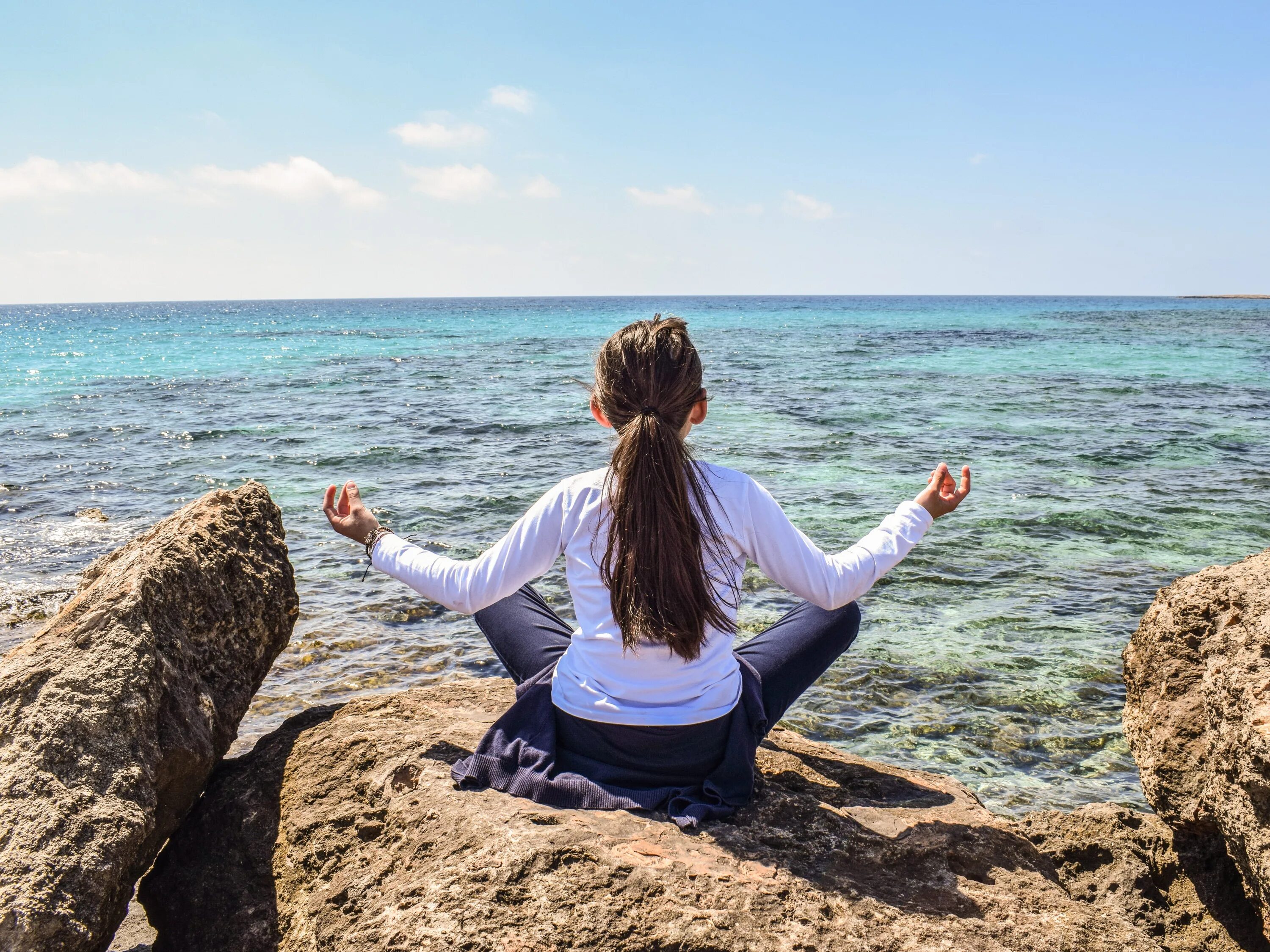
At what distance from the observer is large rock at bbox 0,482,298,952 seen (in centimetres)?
244

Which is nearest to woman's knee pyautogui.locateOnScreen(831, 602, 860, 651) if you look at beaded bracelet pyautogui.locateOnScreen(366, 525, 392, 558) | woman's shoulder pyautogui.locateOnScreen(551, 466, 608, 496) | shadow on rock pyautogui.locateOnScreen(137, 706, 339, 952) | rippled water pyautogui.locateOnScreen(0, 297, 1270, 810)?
woman's shoulder pyautogui.locateOnScreen(551, 466, 608, 496)

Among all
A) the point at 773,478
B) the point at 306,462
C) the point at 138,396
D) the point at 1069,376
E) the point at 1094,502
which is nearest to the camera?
the point at 1094,502

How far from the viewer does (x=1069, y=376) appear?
24.8 metres

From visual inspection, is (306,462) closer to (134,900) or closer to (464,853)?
(134,900)

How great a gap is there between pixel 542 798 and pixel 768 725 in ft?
2.74

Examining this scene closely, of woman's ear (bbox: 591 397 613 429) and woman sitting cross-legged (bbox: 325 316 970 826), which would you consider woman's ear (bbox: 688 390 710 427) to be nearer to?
woman sitting cross-legged (bbox: 325 316 970 826)

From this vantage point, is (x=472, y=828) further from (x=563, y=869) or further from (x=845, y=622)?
(x=845, y=622)

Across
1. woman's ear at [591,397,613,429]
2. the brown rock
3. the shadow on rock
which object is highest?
woman's ear at [591,397,613,429]

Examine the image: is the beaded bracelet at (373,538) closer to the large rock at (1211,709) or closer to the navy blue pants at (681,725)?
the navy blue pants at (681,725)

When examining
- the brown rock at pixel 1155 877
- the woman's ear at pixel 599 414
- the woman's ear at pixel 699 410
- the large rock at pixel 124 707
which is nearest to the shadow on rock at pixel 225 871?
the large rock at pixel 124 707

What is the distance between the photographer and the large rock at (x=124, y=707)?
2.44m

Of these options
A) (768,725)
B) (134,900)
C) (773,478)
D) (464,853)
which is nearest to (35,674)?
(134,900)

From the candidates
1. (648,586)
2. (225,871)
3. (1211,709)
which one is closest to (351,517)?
(648,586)

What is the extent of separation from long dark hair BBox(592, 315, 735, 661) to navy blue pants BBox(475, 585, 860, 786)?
289mm
